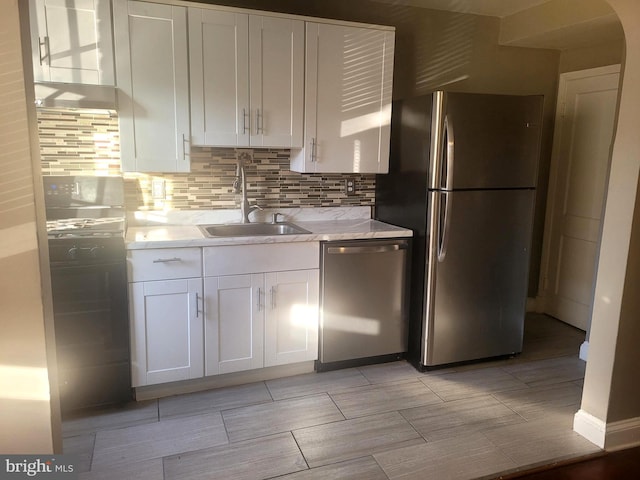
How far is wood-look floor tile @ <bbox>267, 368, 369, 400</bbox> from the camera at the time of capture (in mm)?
2787

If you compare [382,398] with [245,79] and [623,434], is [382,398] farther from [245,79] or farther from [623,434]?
[245,79]

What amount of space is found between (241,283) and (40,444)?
1471 millimetres

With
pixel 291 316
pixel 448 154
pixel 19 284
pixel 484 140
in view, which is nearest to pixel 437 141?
pixel 448 154

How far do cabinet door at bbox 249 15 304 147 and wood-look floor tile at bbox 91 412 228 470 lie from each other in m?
1.60

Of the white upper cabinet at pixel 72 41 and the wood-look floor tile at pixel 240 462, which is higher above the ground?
the white upper cabinet at pixel 72 41

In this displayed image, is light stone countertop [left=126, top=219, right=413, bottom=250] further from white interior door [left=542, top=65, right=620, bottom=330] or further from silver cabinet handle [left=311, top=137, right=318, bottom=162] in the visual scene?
white interior door [left=542, top=65, right=620, bottom=330]

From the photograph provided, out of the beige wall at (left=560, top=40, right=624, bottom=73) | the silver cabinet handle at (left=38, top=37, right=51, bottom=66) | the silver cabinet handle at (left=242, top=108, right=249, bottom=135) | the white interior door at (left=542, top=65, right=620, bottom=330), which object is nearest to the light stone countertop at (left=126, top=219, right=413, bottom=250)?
the silver cabinet handle at (left=242, top=108, right=249, bottom=135)

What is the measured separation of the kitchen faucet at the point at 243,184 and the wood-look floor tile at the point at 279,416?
119cm

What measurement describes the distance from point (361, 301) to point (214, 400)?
3.40 ft

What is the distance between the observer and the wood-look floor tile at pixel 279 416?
2402 millimetres

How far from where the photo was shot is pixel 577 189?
3.81 meters

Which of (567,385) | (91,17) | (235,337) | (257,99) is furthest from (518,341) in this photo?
(91,17)

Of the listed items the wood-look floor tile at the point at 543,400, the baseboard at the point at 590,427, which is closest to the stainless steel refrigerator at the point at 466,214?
the wood-look floor tile at the point at 543,400

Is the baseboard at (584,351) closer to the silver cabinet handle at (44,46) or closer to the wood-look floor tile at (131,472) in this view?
the wood-look floor tile at (131,472)
